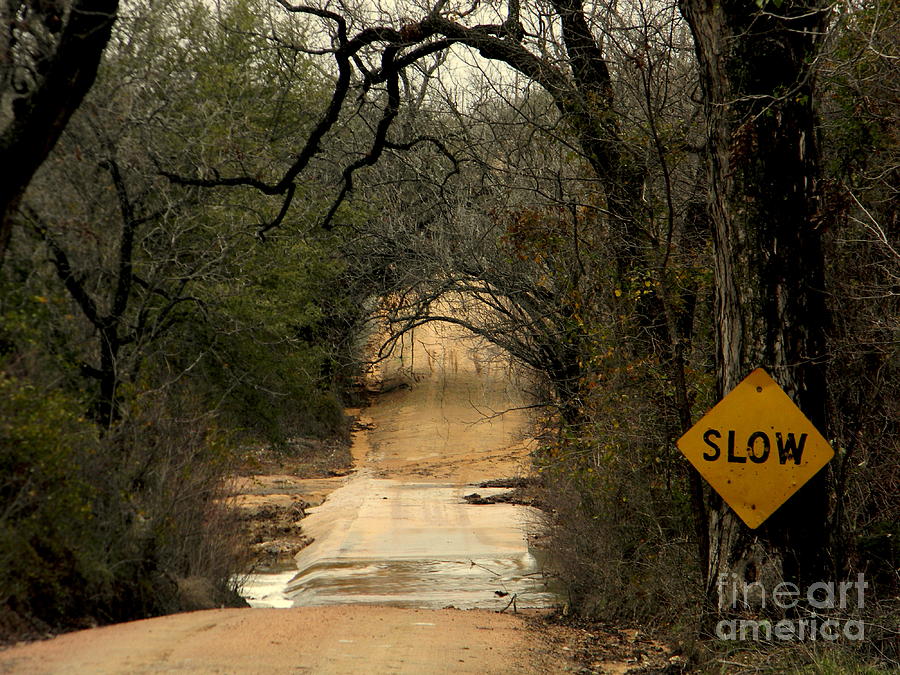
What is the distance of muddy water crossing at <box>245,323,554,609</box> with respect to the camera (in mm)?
14844

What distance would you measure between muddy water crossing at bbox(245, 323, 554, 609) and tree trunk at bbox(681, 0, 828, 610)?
697 cm

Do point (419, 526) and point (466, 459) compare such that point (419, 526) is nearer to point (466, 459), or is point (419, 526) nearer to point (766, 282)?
point (466, 459)

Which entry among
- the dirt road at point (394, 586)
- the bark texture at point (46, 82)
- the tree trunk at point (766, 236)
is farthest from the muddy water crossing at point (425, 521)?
the bark texture at point (46, 82)

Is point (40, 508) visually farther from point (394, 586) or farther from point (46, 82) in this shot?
point (394, 586)

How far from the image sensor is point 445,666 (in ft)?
23.0

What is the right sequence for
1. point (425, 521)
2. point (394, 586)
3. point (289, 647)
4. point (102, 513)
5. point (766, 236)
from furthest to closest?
point (425, 521) < point (394, 586) < point (102, 513) < point (289, 647) < point (766, 236)

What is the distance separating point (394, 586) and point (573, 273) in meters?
5.57

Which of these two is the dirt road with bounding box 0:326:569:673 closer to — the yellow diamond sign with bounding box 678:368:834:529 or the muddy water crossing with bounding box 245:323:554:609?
the muddy water crossing with bounding box 245:323:554:609

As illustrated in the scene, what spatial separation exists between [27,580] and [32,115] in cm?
355

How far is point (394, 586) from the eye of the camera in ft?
50.0

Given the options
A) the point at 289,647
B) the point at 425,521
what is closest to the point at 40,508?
the point at 289,647

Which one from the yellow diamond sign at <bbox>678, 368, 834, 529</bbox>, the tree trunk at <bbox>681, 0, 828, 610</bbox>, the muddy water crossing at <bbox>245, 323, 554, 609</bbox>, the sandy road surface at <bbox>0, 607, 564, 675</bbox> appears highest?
the tree trunk at <bbox>681, 0, 828, 610</bbox>

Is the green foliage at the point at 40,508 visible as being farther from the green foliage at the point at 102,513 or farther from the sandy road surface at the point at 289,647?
the sandy road surface at the point at 289,647

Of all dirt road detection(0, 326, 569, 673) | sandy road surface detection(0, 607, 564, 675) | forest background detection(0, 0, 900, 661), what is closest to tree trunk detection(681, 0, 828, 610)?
forest background detection(0, 0, 900, 661)
